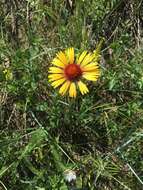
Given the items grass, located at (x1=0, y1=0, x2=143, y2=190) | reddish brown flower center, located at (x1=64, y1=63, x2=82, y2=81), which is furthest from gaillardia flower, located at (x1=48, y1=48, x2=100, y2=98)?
grass, located at (x1=0, y1=0, x2=143, y2=190)

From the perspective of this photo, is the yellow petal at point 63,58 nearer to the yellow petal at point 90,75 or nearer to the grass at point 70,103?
the yellow petal at point 90,75

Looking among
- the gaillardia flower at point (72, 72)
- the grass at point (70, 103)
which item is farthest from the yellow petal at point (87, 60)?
the grass at point (70, 103)

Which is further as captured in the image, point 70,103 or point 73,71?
point 70,103

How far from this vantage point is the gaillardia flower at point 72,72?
2668 mm

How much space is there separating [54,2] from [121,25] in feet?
1.21

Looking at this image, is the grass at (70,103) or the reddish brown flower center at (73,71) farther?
the grass at (70,103)

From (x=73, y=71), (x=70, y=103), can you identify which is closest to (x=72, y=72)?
(x=73, y=71)

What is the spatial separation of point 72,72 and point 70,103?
27cm

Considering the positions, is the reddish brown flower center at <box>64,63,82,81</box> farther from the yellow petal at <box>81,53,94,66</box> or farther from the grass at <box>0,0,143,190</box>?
the grass at <box>0,0,143,190</box>

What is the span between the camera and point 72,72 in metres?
2.66

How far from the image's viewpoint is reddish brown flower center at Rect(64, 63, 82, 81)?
8.75ft

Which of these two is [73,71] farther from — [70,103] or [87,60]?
[70,103]

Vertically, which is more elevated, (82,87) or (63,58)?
(63,58)

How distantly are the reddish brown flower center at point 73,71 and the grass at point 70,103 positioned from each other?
23 centimetres
